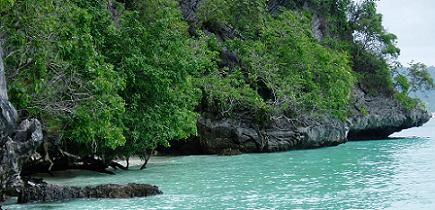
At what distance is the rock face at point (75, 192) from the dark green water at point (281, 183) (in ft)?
1.15

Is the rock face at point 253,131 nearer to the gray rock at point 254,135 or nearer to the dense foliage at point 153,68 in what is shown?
the gray rock at point 254,135

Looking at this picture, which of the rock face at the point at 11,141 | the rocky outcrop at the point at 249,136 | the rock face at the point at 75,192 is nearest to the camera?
the rock face at the point at 11,141

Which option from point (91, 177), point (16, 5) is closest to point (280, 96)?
point (91, 177)

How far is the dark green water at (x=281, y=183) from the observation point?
36.5ft

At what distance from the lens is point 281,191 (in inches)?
510

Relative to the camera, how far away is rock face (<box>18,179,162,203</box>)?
11398 millimetres

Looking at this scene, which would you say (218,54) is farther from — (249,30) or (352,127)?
(352,127)

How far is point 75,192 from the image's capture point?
39.0 ft

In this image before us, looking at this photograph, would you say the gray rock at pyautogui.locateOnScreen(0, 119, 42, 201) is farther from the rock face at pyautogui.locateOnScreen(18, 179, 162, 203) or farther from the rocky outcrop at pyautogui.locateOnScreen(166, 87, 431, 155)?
the rocky outcrop at pyautogui.locateOnScreen(166, 87, 431, 155)

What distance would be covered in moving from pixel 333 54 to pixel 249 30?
518 centimetres

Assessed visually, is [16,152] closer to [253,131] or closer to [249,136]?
[249,136]

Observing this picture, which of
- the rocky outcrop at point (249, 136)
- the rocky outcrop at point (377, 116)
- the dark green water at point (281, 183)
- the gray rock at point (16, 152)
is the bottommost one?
the dark green water at point (281, 183)

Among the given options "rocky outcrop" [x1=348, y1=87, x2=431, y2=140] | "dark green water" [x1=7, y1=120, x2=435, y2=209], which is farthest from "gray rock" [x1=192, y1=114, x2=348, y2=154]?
"rocky outcrop" [x1=348, y1=87, x2=431, y2=140]

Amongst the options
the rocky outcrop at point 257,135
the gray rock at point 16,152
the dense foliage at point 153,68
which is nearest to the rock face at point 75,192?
the gray rock at point 16,152
